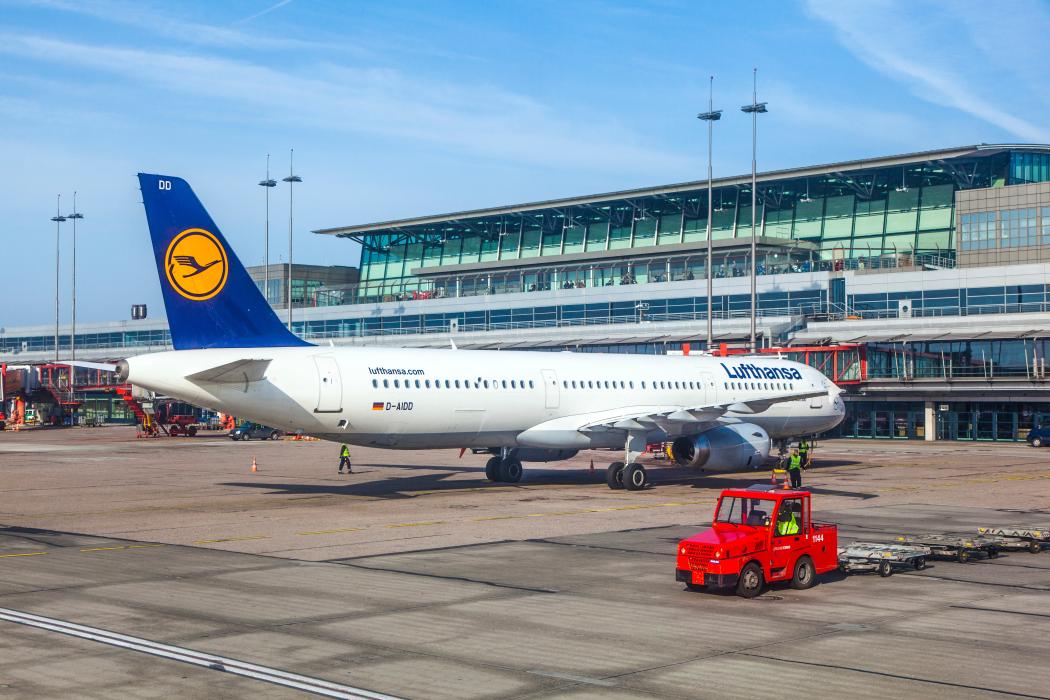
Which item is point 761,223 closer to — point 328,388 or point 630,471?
point 630,471

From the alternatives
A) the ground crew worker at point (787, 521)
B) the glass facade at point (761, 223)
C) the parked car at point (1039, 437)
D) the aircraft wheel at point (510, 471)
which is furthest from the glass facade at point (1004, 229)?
the ground crew worker at point (787, 521)

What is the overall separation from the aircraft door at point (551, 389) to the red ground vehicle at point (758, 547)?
65.1 feet

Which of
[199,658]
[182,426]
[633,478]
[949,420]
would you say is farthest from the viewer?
[182,426]

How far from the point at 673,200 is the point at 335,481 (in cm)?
6467

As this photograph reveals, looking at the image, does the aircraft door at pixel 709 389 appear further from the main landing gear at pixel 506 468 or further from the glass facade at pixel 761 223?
the glass facade at pixel 761 223

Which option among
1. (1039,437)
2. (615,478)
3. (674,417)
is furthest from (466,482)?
(1039,437)

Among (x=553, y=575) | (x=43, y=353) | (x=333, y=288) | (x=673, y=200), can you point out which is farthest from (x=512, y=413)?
(x=43, y=353)

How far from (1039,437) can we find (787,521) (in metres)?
53.2

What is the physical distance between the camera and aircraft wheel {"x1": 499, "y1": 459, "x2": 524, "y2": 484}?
41688 mm

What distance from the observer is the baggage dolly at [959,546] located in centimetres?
2266

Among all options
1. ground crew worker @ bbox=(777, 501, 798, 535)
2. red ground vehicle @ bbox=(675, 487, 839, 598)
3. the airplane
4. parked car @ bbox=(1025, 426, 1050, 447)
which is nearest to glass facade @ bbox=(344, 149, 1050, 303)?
parked car @ bbox=(1025, 426, 1050, 447)

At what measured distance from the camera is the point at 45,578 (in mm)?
19938

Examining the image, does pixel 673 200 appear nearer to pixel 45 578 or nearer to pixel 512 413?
pixel 512 413

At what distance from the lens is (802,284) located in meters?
80.9
